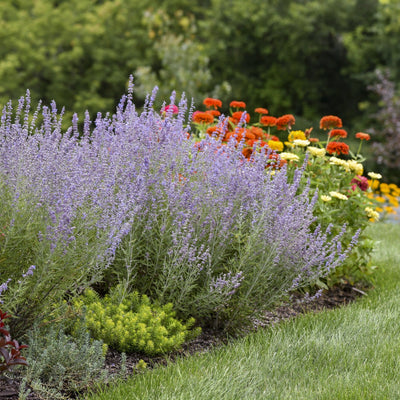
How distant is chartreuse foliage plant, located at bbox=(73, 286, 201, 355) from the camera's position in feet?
10.3

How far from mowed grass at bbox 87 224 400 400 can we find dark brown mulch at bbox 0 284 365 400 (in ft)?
0.49

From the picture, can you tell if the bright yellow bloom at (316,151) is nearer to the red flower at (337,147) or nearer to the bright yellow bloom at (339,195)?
the red flower at (337,147)

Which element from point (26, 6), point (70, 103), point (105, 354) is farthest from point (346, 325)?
point (26, 6)

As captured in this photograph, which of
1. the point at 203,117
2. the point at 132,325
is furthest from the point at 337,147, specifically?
the point at 132,325


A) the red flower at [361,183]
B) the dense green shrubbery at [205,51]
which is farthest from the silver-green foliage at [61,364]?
the dense green shrubbery at [205,51]

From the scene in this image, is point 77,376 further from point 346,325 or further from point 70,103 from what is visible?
point 70,103

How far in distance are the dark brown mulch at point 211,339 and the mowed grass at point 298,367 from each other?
15cm

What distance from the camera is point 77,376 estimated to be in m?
2.90

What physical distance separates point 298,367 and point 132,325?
0.97 m

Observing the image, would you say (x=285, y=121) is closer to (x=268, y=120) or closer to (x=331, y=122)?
(x=268, y=120)

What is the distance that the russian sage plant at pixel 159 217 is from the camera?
2.85m

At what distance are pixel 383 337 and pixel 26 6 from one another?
1679cm

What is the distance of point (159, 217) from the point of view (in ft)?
11.6

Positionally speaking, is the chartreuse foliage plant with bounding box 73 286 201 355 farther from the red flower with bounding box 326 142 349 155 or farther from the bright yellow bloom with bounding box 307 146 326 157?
the red flower with bounding box 326 142 349 155
